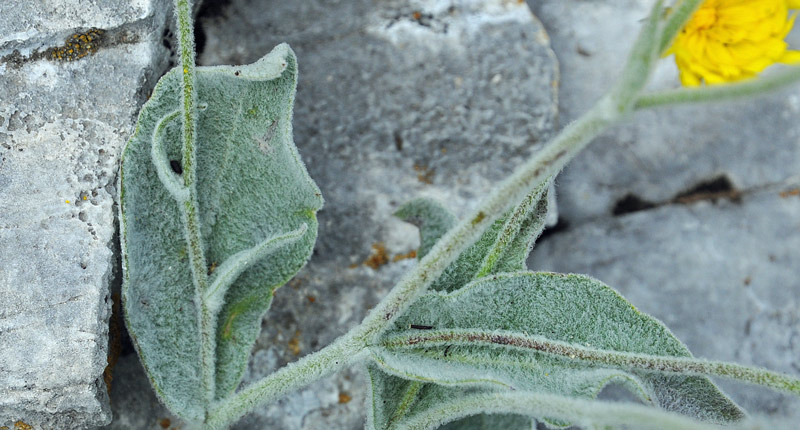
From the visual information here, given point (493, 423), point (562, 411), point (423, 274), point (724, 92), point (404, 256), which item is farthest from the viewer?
point (404, 256)

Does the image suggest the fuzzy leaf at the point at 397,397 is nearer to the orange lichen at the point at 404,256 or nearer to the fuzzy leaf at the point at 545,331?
the fuzzy leaf at the point at 545,331

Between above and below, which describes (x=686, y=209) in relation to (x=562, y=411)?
below

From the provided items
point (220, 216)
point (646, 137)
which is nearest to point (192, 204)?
point (220, 216)

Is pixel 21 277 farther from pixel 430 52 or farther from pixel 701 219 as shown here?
pixel 701 219

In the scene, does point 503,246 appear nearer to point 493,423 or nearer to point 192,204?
point 493,423

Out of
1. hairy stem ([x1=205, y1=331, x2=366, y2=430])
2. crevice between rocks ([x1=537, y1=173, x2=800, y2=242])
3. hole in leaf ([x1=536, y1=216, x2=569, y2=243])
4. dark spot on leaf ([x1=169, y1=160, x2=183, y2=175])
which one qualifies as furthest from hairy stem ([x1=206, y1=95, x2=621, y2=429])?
crevice between rocks ([x1=537, y1=173, x2=800, y2=242])

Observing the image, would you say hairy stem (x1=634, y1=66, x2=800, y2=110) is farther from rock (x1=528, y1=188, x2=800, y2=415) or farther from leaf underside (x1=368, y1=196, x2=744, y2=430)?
rock (x1=528, y1=188, x2=800, y2=415)

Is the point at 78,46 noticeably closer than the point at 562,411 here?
No

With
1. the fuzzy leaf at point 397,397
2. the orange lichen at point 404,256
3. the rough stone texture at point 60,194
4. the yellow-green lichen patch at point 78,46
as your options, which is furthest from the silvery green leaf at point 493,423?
the yellow-green lichen patch at point 78,46
